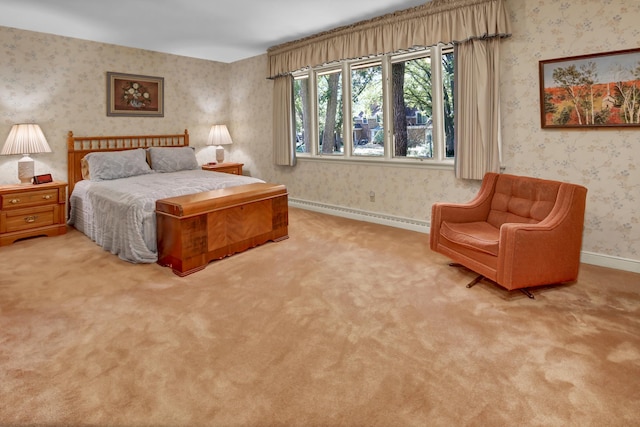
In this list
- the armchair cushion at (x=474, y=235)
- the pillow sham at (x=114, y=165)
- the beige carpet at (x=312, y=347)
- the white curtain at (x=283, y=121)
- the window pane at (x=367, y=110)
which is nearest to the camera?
the beige carpet at (x=312, y=347)

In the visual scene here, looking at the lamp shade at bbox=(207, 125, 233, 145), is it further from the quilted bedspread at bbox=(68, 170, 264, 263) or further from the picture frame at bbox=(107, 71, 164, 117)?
the quilted bedspread at bbox=(68, 170, 264, 263)

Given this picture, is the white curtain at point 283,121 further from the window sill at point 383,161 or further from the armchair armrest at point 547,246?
the armchair armrest at point 547,246

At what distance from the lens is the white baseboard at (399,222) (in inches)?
125

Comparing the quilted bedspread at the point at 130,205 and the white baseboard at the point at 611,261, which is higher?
the quilted bedspread at the point at 130,205

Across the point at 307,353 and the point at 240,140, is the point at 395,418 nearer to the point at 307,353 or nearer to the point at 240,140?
the point at 307,353

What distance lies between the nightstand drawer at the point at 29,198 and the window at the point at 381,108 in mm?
3213

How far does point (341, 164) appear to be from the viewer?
5254 mm

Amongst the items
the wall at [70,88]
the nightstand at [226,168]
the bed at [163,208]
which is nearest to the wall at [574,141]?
the bed at [163,208]

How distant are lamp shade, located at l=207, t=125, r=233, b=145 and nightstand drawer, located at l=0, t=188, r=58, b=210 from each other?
95.5 inches

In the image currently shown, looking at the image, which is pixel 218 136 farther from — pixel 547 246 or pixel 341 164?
pixel 547 246

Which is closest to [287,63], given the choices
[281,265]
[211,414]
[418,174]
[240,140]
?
[240,140]

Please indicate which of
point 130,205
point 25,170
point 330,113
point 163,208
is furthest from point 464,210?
point 25,170

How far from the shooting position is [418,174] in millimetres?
4430

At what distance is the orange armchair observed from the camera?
8.41 ft
